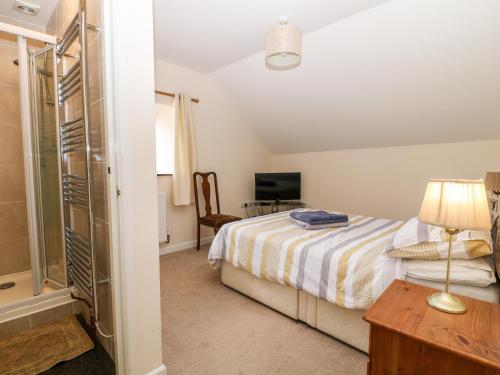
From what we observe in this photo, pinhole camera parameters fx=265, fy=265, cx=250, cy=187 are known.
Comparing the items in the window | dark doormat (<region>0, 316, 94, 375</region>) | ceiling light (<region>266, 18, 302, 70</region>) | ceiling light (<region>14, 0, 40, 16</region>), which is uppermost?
ceiling light (<region>14, 0, 40, 16</region>)

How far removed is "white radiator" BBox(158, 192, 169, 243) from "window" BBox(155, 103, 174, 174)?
15.2 inches

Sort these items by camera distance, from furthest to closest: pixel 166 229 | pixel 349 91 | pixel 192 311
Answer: pixel 166 229 < pixel 349 91 < pixel 192 311

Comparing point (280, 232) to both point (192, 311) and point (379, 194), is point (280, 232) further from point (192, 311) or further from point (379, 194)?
point (379, 194)

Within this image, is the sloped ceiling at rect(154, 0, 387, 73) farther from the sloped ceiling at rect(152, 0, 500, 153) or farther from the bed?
the bed

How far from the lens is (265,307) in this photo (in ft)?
6.91

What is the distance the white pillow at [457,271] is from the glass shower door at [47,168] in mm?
2339

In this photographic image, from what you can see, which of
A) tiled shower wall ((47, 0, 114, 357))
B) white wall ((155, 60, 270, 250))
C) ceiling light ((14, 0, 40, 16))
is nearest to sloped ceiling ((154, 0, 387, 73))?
white wall ((155, 60, 270, 250))

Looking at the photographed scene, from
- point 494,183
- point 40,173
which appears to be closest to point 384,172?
point 494,183

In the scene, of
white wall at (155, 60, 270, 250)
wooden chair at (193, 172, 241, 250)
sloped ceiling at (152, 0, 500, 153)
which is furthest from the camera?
white wall at (155, 60, 270, 250)

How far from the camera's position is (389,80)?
9.08ft

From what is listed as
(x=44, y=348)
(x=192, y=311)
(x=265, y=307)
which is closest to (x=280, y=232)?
(x=265, y=307)

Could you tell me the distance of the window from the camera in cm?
349

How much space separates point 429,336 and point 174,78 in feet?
11.8

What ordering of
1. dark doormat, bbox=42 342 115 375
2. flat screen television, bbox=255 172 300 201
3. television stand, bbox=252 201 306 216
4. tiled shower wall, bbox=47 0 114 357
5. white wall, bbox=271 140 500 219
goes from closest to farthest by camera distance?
tiled shower wall, bbox=47 0 114 357 < dark doormat, bbox=42 342 115 375 < white wall, bbox=271 140 500 219 < flat screen television, bbox=255 172 300 201 < television stand, bbox=252 201 306 216
